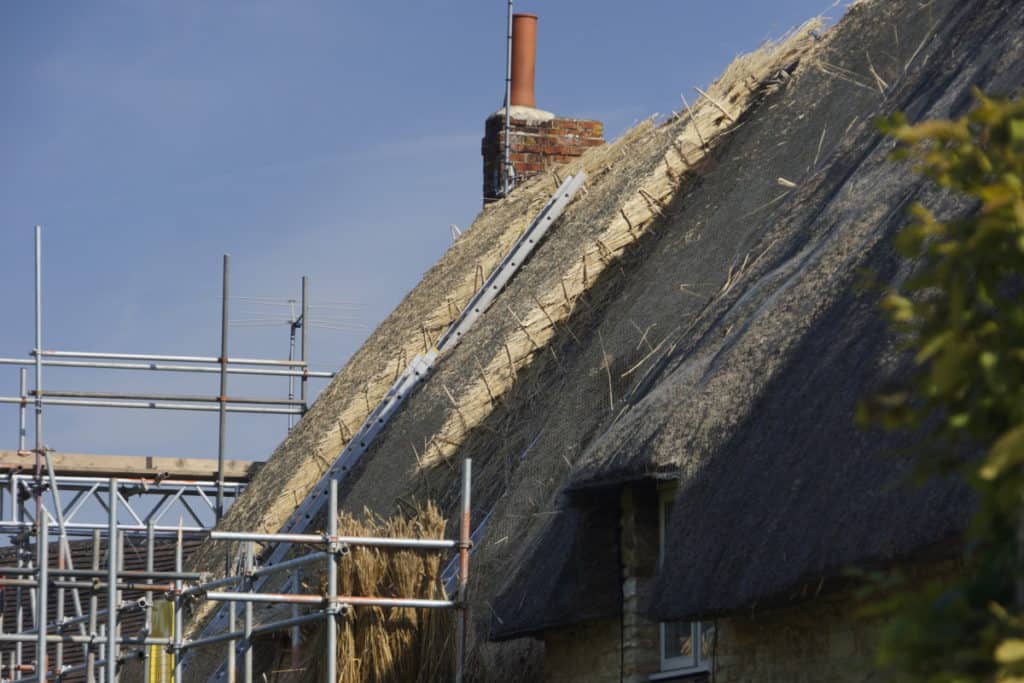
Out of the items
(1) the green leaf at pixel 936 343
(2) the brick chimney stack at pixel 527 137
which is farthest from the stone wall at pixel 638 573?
(2) the brick chimney stack at pixel 527 137

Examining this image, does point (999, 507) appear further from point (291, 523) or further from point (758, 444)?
point (291, 523)

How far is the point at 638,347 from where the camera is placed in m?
10.4

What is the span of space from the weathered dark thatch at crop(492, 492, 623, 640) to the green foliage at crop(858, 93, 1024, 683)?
4787mm

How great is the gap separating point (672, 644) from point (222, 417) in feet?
36.3

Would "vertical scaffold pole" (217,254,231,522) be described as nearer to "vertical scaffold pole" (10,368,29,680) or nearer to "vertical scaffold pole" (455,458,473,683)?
"vertical scaffold pole" (10,368,29,680)

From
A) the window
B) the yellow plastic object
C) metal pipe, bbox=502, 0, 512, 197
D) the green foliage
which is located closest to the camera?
the green foliage

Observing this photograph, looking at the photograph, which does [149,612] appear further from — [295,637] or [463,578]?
[463,578]

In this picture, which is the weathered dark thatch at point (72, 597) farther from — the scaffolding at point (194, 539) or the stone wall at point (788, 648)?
the stone wall at point (788, 648)

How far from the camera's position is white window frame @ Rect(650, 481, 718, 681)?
793 cm

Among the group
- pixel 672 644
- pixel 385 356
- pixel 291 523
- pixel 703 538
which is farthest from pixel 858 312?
pixel 385 356

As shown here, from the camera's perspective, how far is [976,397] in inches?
132

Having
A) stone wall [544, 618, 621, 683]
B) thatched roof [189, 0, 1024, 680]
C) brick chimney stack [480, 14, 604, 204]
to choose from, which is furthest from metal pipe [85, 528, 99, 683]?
brick chimney stack [480, 14, 604, 204]

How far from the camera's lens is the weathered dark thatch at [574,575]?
824cm

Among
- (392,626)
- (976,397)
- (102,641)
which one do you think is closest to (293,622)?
(392,626)
